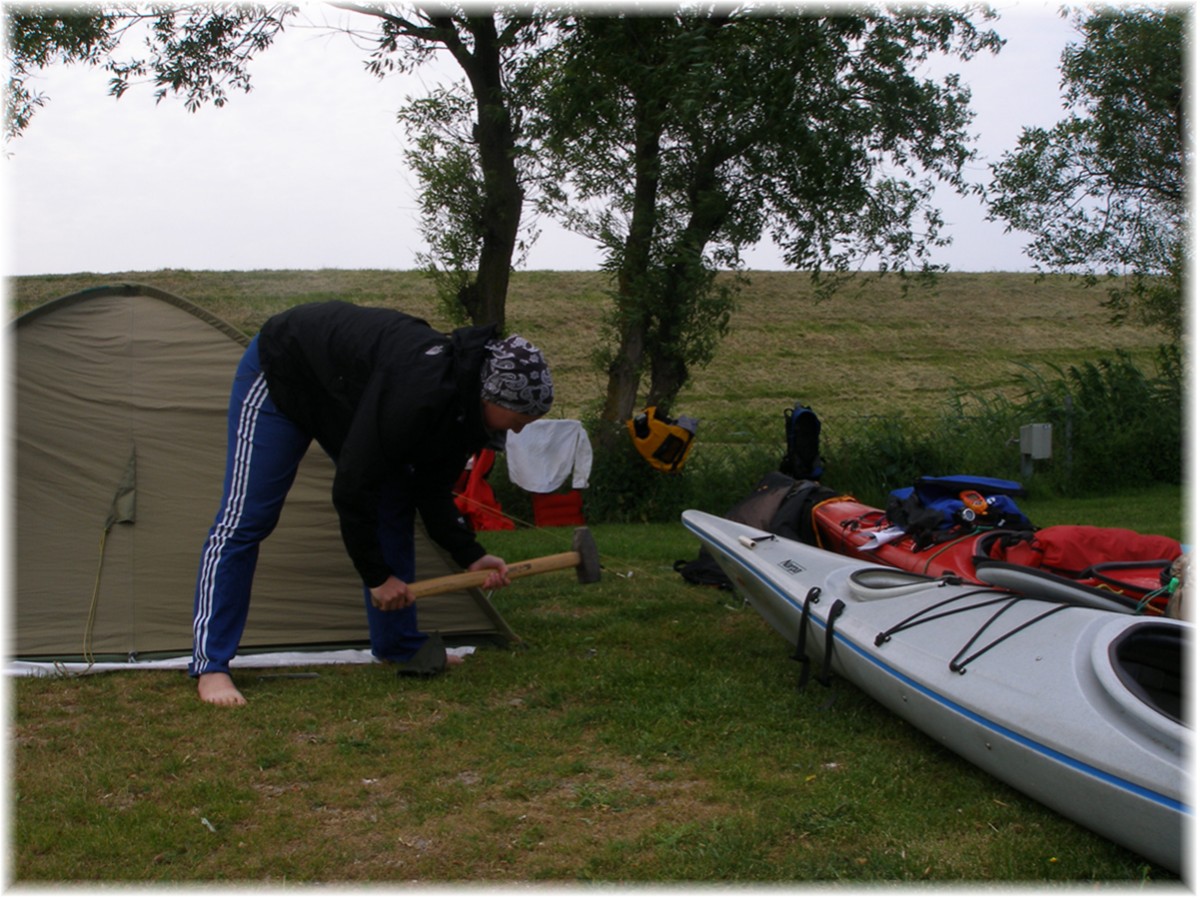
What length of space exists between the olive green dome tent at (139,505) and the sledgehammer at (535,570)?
54cm

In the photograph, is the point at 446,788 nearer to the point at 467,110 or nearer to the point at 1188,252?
the point at 467,110

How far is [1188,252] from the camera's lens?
12258 millimetres

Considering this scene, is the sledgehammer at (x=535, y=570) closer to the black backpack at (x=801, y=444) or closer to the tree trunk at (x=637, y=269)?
the black backpack at (x=801, y=444)

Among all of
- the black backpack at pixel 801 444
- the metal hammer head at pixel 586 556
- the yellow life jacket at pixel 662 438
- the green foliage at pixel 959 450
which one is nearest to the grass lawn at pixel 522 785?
the metal hammer head at pixel 586 556

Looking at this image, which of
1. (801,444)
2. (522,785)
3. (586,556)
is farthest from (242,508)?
(801,444)

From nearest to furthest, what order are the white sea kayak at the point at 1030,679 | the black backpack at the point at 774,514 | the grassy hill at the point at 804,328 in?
the white sea kayak at the point at 1030,679
the black backpack at the point at 774,514
the grassy hill at the point at 804,328

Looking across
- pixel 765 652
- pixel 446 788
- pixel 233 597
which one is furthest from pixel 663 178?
pixel 446 788

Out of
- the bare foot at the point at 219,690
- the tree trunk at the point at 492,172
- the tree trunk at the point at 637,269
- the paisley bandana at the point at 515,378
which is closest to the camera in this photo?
the paisley bandana at the point at 515,378

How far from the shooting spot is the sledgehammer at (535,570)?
4.43 meters

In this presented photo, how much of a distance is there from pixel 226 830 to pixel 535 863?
938 mm

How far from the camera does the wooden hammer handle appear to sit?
4.42 meters

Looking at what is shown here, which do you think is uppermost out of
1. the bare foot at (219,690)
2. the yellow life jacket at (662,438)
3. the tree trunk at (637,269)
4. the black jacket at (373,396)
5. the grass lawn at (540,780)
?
the tree trunk at (637,269)

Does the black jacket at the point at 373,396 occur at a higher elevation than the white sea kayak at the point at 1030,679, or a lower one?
higher

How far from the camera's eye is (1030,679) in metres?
3.22
